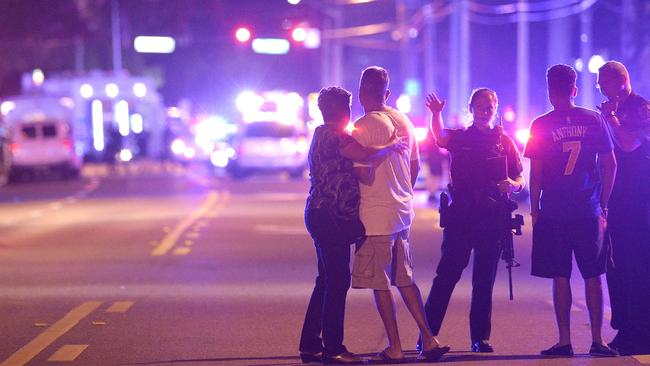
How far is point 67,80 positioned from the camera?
169 ft

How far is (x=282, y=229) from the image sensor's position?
19609mm

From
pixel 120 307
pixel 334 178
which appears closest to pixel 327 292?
pixel 334 178

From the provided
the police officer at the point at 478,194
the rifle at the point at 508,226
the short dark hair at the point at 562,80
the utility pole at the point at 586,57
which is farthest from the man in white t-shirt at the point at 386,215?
the utility pole at the point at 586,57

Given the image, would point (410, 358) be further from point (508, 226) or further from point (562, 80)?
point (562, 80)

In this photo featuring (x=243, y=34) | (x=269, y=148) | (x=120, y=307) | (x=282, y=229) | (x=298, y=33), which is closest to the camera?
(x=120, y=307)

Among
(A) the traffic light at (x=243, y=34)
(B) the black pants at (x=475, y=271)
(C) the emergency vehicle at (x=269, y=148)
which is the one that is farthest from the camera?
(C) the emergency vehicle at (x=269, y=148)

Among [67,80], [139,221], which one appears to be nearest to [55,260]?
[139,221]

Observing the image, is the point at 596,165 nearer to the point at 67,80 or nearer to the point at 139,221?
the point at 139,221

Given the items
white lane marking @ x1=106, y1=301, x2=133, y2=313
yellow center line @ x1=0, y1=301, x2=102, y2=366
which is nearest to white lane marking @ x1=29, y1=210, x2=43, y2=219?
white lane marking @ x1=106, y1=301, x2=133, y2=313

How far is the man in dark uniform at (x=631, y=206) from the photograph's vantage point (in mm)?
8414

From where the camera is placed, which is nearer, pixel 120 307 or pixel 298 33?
pixel 120 307

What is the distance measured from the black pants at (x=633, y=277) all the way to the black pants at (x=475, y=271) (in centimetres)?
88

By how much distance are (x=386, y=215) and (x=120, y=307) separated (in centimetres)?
397

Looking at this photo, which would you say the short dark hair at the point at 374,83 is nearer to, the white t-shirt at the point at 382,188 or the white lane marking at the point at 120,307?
the white t-shirt at the point at 382,188
